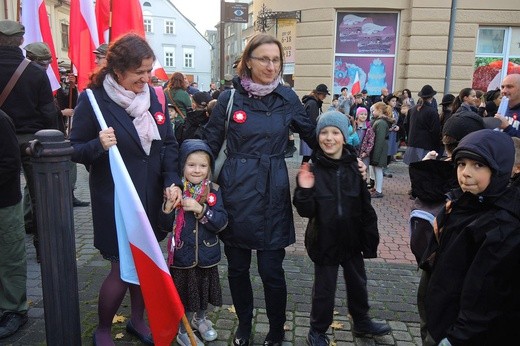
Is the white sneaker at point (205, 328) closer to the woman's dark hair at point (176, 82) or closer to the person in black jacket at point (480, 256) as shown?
the person in black jacket at point (480, 256)

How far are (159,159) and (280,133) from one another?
2.65 ft

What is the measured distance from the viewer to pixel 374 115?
27.2 feet

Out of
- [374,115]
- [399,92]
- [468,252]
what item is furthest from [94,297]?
[399,92]

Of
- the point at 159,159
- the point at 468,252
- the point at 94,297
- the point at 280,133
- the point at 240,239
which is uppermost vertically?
the point at 280,133

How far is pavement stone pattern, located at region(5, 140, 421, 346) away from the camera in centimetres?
331

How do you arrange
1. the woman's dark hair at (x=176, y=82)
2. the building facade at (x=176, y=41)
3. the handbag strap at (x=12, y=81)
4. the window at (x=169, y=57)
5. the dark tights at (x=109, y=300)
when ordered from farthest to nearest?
the window at (x=169, y=57) → the building facade at (x=176, y=41) → the woman's dark hair at (x=176, y=82) → the handbag strap at (x=12, y=81) → the dark tights at (x=109, y=300)

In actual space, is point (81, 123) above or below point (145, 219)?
above

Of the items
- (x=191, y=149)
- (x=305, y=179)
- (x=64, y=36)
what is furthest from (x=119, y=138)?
(x=64, y=36)

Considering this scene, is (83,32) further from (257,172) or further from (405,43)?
(405,43)

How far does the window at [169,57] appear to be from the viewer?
57.0m

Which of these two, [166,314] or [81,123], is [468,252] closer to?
[166,314]

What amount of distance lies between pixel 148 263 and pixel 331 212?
48.0 inches

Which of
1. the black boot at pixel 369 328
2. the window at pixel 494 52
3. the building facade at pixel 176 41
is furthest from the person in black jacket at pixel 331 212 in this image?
the building facade at pixel 176 41

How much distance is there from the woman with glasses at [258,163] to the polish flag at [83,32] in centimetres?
157
